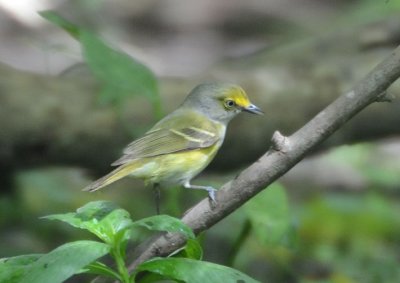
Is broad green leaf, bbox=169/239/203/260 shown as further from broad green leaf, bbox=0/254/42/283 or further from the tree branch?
broad green leaf, bbox=0/254/42/283

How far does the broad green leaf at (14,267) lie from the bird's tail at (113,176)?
111cm

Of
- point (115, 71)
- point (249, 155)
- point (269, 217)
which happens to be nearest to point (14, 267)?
point (269, 217)

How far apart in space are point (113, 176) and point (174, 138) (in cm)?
51

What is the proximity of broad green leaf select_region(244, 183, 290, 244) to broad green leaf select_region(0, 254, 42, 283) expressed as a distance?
174 cm

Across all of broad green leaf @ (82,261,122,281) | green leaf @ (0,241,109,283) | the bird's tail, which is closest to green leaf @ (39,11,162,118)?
the bird's tail

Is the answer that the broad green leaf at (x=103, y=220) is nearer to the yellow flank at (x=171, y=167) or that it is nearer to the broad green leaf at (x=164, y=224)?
the broad green leaf at (x=164, y=224)

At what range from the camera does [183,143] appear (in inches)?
186

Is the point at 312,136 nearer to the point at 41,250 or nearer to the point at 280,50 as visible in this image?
the point at 41,250

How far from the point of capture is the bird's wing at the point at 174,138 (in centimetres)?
458

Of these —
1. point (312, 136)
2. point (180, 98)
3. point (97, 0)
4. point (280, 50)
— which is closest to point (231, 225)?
point (180, 98)

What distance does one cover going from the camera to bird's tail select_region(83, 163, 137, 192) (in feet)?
13.6

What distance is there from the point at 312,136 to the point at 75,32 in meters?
2.22

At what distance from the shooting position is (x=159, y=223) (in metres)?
2.76

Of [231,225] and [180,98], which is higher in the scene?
[180,98]
